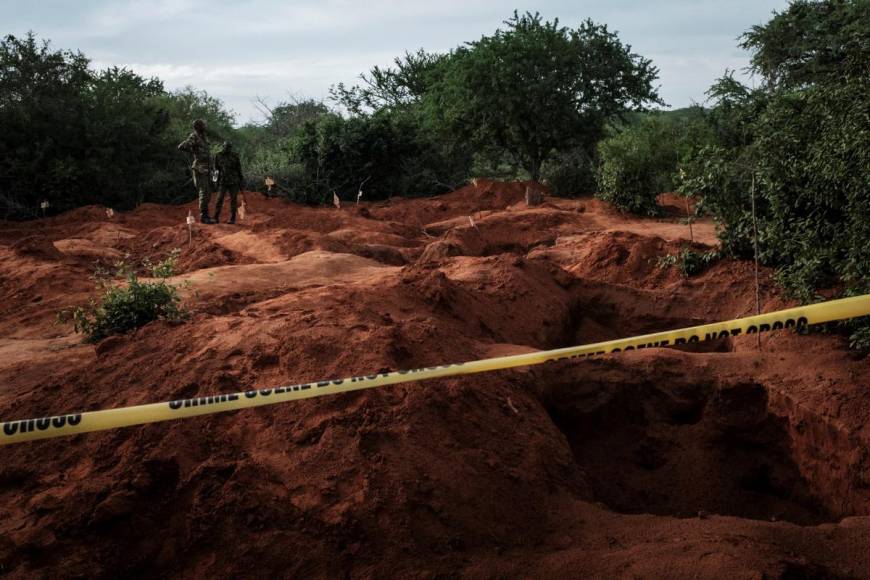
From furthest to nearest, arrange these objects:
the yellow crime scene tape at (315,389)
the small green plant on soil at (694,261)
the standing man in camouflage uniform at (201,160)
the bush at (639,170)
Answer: the bush at (639,170) → the standing man in camouflage uniform at (201,160) → the small green plant on soil at (694,261) → the yellow crime scene tape at (315,389)

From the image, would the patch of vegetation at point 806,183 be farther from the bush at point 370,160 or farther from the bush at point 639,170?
the bush at point 370,160

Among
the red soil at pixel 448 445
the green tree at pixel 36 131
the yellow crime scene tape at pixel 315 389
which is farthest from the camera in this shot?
the green tree at pixel 36 131

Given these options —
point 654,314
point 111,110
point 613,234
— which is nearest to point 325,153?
point 111,110

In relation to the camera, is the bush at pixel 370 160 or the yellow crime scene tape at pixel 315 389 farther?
the bush at pixel 370 160

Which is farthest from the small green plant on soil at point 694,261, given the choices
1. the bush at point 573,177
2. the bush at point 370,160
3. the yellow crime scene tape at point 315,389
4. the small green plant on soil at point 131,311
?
the bush at point 370,160

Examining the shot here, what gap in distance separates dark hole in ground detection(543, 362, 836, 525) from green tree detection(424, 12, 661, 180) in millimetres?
16188

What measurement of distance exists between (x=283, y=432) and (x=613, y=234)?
→ 27.3ft

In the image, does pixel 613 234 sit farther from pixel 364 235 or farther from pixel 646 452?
pixel 646 452

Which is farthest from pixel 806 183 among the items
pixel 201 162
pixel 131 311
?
pixel 201 162

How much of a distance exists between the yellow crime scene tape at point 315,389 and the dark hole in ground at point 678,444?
168 centimetres

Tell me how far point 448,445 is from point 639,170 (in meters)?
13.7

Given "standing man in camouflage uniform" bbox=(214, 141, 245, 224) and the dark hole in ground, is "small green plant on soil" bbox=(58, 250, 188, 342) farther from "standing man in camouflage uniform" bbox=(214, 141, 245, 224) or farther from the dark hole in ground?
"standing man in camouflage uniform" bbox=(214, 141, 245, 224)

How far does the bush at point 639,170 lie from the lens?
16.1 metres

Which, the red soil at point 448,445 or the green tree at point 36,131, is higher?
the green tree at point 36,131
